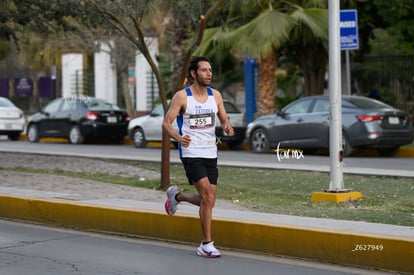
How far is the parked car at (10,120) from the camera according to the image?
105 ft

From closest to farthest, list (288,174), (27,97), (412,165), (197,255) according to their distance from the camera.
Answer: (197,255), (288,174), (412,165), (27,97)

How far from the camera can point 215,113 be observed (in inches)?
359

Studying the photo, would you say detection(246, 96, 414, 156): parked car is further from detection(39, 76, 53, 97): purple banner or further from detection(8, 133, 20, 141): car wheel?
detection(39, 76, 53, 97): purple banner

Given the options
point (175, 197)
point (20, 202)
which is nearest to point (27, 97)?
point (20, 202)

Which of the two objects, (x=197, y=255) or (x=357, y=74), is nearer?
(x=197, y=255)

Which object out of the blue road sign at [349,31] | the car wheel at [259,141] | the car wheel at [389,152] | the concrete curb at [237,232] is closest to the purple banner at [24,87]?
the car wheel at [259,141]

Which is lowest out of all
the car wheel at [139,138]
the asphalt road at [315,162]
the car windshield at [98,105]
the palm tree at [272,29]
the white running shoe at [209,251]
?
the white running shoe at [209,251]

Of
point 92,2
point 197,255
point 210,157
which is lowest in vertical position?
point 197,255

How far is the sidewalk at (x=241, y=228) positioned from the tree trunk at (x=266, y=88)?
1650 cm

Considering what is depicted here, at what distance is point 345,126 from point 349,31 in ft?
7.34

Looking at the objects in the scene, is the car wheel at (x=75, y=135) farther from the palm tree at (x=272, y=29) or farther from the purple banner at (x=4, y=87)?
the purple banner at (x=4, y=87)

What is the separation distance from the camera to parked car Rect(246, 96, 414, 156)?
21.2 m

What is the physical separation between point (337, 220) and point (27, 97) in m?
35.4

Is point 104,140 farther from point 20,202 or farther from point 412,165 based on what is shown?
point 20,202
